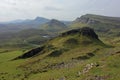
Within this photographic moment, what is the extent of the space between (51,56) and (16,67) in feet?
60.1

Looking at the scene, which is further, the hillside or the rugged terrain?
the hillside

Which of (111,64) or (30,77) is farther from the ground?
(111,64)

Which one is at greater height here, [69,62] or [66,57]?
[69,62]

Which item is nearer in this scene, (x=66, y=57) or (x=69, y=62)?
(x=69, y=62)

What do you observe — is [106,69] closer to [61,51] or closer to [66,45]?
[61,51]

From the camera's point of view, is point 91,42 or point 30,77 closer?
point 30,77

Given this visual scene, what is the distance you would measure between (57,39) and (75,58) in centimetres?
4294

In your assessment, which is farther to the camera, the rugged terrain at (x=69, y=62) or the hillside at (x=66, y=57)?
the hillside at (x=66, y=57)

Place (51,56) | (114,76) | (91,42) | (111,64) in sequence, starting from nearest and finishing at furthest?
(114,76), (111,64), (51,56), (91,42)

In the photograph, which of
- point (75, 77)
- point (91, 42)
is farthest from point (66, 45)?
point (75, 77)

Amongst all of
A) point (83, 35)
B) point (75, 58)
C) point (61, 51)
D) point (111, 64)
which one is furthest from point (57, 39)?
point (111, 64)

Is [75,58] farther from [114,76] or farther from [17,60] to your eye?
[114,76]

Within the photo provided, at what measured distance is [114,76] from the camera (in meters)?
54.2

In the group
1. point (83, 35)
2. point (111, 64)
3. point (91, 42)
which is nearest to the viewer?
point (111, 64)
